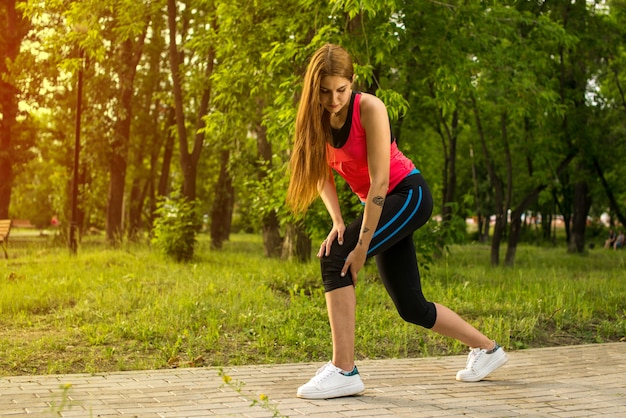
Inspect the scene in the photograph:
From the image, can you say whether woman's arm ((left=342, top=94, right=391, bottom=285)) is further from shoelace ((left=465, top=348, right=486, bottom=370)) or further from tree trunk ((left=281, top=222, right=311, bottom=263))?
tree trunk ((left=281, top=222, right=311, bottom=263))

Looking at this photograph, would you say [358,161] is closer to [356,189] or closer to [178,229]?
[356,189]

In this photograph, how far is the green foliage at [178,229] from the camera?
15.1 metres

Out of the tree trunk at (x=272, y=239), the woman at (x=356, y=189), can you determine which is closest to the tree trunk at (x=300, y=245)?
the tree trunk at (x=272, y=239)

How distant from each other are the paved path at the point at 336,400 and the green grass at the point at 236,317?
0.67 m

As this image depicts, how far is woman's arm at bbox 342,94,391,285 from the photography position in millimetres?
4762

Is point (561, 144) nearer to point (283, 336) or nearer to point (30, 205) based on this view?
point (283, 336)

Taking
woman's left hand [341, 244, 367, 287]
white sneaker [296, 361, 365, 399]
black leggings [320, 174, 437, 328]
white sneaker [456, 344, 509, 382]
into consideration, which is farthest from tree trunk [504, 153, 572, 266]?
woman's left hand [341, 244, 367, 287]

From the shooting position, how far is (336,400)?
16.2 feet

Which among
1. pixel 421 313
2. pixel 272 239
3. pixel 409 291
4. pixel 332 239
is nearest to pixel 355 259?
pixel 332 239

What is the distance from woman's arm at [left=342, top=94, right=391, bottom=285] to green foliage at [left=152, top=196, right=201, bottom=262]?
34.6 ft

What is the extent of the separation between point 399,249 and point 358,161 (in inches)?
23.6

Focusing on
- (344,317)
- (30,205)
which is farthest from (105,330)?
(30,205)

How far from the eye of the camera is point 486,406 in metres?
4.84

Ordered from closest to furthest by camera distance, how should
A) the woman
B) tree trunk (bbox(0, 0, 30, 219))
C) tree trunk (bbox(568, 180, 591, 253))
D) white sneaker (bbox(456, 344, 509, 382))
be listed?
the woman → white sneaker (bbox(456, 344, 509, 382)) → tree trunk (bbox(0, 0, 30, 219)) → tree trunk (bbox(568, 180, 591, 253))
